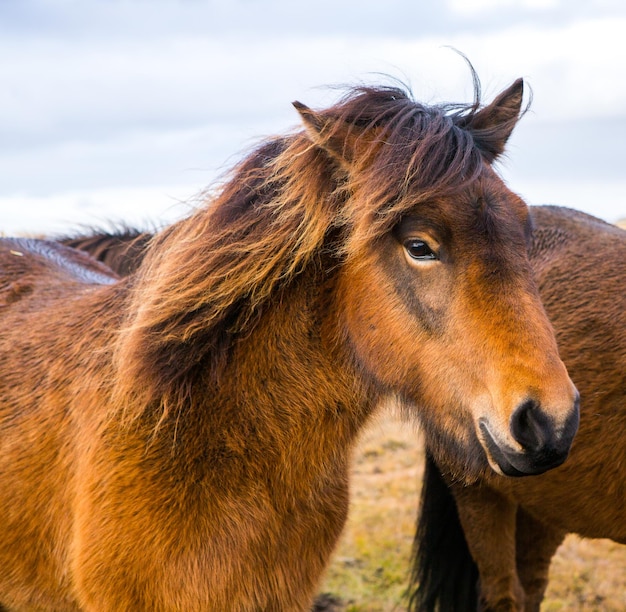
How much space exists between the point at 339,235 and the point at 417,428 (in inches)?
31.1

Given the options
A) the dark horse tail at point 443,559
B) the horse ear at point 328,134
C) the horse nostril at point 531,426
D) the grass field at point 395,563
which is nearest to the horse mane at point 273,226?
the horse ear at point 328,134

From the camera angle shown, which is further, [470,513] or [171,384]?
[470,513]

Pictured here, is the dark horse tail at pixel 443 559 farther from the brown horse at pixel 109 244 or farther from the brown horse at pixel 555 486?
the brown horse at pixel 109 244

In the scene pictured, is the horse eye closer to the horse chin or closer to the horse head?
the horse head

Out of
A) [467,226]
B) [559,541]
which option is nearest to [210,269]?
[467,226]

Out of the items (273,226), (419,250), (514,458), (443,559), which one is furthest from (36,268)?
(443,559)

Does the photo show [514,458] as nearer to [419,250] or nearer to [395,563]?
[419,250]

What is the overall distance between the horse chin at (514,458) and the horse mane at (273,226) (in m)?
0.77

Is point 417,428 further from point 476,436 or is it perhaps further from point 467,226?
point 467,226

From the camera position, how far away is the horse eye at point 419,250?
2.71 meters

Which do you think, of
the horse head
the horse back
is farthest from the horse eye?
the horse back

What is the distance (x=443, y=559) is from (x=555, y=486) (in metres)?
1.27

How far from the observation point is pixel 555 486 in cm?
416

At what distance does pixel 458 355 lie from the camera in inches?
104
